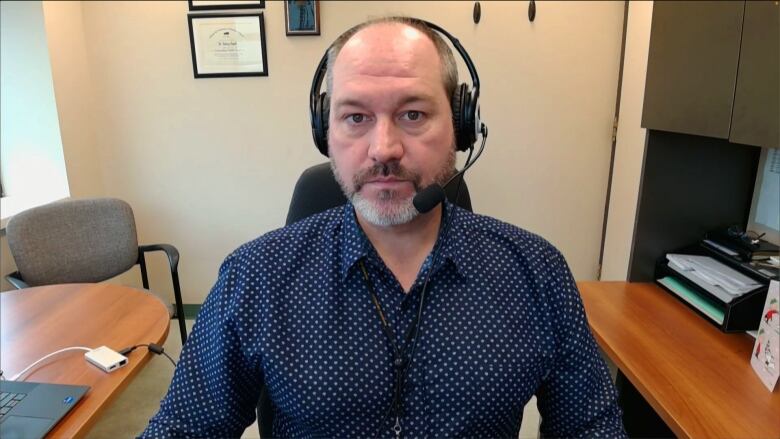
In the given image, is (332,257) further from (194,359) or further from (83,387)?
(83,387)

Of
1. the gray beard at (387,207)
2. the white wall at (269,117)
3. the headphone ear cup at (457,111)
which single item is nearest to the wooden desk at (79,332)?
the gray beard at (387,207)

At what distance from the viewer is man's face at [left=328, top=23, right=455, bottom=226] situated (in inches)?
32.0

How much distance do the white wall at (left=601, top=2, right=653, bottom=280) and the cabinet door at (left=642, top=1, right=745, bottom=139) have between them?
0.80 m

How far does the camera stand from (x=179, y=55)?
2.39 m

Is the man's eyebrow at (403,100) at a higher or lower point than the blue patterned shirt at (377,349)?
higher

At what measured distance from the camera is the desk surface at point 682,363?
0.91m

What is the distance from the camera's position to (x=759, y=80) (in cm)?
94

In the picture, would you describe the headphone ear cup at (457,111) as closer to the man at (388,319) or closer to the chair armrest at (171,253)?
the man at (388,319)

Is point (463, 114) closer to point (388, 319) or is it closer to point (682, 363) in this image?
point (388, 319)

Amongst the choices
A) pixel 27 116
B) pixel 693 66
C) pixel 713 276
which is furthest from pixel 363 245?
pixel 27 116

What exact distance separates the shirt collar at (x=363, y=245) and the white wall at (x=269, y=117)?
1.58 metres

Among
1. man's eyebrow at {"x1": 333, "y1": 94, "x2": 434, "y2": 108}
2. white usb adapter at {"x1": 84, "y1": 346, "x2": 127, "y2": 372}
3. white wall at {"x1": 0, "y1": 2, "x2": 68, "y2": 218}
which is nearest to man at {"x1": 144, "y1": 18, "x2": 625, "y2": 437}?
man's eyebrow at {"x1": 333, "y1": 94, "x2": 434, "y2": 108}

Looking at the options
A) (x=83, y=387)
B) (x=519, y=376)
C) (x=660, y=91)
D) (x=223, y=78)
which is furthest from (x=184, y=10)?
(x=519, y=376)

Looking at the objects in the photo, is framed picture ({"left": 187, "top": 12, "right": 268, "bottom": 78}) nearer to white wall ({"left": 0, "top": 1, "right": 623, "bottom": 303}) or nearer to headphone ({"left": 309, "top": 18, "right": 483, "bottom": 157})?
white wall ({"left": 0, "top": 1, "right": 623, "bottom": 303})
